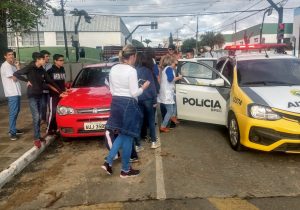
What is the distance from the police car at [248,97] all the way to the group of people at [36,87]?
262 cm

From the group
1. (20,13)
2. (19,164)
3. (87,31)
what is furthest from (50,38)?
(19,164)

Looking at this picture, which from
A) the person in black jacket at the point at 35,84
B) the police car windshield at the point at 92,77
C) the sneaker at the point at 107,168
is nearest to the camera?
the sneaker at the point at 107,168

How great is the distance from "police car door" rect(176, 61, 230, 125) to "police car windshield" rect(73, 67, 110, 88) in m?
1.77

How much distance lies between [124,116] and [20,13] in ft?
25.8

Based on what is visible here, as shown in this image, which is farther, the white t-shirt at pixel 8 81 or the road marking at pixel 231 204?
the white t-shirt at pixel 8 81

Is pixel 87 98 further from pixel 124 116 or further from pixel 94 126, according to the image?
pixel 124 116

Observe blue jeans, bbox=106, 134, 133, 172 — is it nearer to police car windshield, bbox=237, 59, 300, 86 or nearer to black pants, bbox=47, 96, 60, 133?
police car windshield, bbox=237, 59, 300, 86

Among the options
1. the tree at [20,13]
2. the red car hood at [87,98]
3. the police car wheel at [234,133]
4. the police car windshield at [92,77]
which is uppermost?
the tree at [20,13]

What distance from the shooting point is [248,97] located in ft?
19.9

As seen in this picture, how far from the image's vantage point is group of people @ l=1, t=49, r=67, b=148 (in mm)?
6977

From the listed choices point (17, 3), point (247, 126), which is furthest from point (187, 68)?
point (17, 3)

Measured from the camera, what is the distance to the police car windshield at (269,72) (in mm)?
6641

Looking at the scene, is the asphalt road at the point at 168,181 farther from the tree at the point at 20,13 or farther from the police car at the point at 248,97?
the tree at the point at 20,13

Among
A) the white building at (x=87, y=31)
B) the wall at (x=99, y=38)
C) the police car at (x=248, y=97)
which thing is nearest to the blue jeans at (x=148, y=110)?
the police car at (x=248, y=97)
